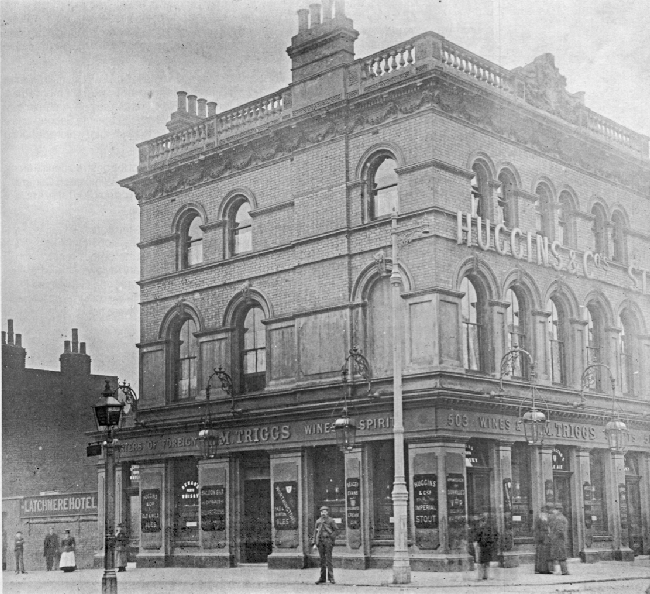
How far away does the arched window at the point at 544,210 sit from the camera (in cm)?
3164

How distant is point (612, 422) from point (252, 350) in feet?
31.8

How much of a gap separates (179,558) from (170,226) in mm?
9407

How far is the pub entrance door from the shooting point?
103ft

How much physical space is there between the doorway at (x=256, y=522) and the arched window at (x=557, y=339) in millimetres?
8019

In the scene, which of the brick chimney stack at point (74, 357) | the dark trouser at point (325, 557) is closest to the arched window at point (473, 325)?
the dark trouser at point (325, 557)

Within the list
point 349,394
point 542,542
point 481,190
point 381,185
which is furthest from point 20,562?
point 481,190

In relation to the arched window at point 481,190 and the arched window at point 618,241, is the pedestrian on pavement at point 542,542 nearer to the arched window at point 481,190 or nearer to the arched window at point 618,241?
the arched window at point 481,190

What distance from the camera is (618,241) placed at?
3375cm

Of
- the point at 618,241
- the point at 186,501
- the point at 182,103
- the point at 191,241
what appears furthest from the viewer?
the point at 182,103

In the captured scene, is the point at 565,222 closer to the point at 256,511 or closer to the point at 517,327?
the point at 517,327

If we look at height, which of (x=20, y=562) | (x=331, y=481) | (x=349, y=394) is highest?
(x=349, y=394)

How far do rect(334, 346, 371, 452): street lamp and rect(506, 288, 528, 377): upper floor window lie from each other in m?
3.80

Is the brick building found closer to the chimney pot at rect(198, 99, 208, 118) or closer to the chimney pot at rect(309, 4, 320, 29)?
the chimney pot at rect(198, 99, 208, 118)

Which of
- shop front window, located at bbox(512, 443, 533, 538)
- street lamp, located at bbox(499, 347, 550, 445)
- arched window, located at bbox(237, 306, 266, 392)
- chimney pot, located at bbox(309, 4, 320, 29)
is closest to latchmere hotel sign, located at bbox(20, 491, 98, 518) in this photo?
arched window, located at bbox(237, 306, 266, 392)
